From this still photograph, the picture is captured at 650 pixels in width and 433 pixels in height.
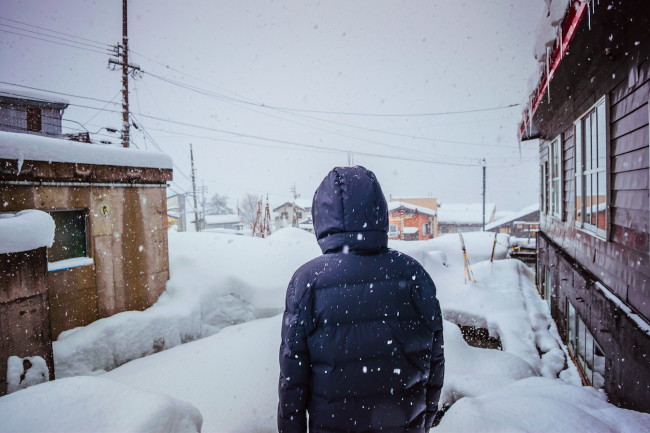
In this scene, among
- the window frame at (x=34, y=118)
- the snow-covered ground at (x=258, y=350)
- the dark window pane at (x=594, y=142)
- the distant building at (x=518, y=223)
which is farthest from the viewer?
the distant building at (x=518, y=223)

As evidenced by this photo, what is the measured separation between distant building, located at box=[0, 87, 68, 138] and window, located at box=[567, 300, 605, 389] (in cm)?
1842

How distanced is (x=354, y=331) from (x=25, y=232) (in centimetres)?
369

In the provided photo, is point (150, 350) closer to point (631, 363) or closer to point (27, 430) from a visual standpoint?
Result: point (27, 430)

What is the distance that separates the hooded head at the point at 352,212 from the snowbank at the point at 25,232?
346 centimetres

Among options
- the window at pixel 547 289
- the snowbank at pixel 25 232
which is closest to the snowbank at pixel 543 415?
the snowbank at pixel 25 232

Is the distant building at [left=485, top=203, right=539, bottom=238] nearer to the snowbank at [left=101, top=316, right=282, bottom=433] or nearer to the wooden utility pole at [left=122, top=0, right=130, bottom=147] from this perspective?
the wooden utility pole at [left=122, top=0, right=130, bottom=147]

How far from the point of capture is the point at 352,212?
142 centimetres

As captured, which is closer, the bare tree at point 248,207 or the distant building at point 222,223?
the distant building at point 222,223

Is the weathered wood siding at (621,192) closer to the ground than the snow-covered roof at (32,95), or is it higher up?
closer to the ground

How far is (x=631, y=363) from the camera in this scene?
2.72 m

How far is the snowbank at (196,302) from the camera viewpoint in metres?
4.60

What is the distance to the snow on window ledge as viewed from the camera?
4.75 metres

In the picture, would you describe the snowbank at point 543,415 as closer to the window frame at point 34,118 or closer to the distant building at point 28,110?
the distant building at point 28,110

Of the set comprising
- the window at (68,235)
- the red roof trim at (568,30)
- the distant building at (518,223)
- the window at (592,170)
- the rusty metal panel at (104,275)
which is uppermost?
the red roof trim at (568,30)
